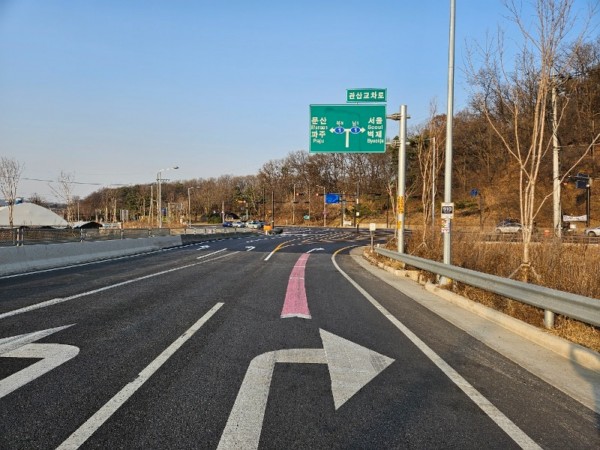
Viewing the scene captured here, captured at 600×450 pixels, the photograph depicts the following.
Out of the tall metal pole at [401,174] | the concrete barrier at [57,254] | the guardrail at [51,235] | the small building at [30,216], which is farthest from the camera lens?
the small building at [30,216]

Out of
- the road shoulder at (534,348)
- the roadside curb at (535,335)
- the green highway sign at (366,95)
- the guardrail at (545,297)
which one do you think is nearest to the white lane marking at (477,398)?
the road shoulder at (534,348)

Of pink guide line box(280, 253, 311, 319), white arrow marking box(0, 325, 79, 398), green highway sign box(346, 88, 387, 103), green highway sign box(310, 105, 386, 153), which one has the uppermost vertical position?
green highway sign box(346, 88, 387, 103)

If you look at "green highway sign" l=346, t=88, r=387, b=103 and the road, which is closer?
the road

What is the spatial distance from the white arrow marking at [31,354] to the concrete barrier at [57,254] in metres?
9.62

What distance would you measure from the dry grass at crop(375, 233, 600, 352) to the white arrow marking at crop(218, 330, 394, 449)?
317 centimetres

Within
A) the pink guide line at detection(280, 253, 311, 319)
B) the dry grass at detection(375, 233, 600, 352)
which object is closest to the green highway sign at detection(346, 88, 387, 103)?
the dry grass at detection(375, 233, 600, 352)

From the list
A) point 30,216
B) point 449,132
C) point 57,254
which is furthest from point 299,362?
point 30,216

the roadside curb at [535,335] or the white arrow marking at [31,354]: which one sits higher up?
the white arrow marking at [31,354]

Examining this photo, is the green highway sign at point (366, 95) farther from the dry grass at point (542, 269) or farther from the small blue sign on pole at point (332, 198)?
the small blue sign on pole at point (332, 198)

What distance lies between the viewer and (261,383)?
4.44 m

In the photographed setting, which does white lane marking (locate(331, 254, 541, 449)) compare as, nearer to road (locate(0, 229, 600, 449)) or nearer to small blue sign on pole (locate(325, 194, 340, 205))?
road (locate(0, 229, 600, 449))

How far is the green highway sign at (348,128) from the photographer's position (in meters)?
21.1

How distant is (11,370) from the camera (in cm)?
465

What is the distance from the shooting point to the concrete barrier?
A: 1454 cm
